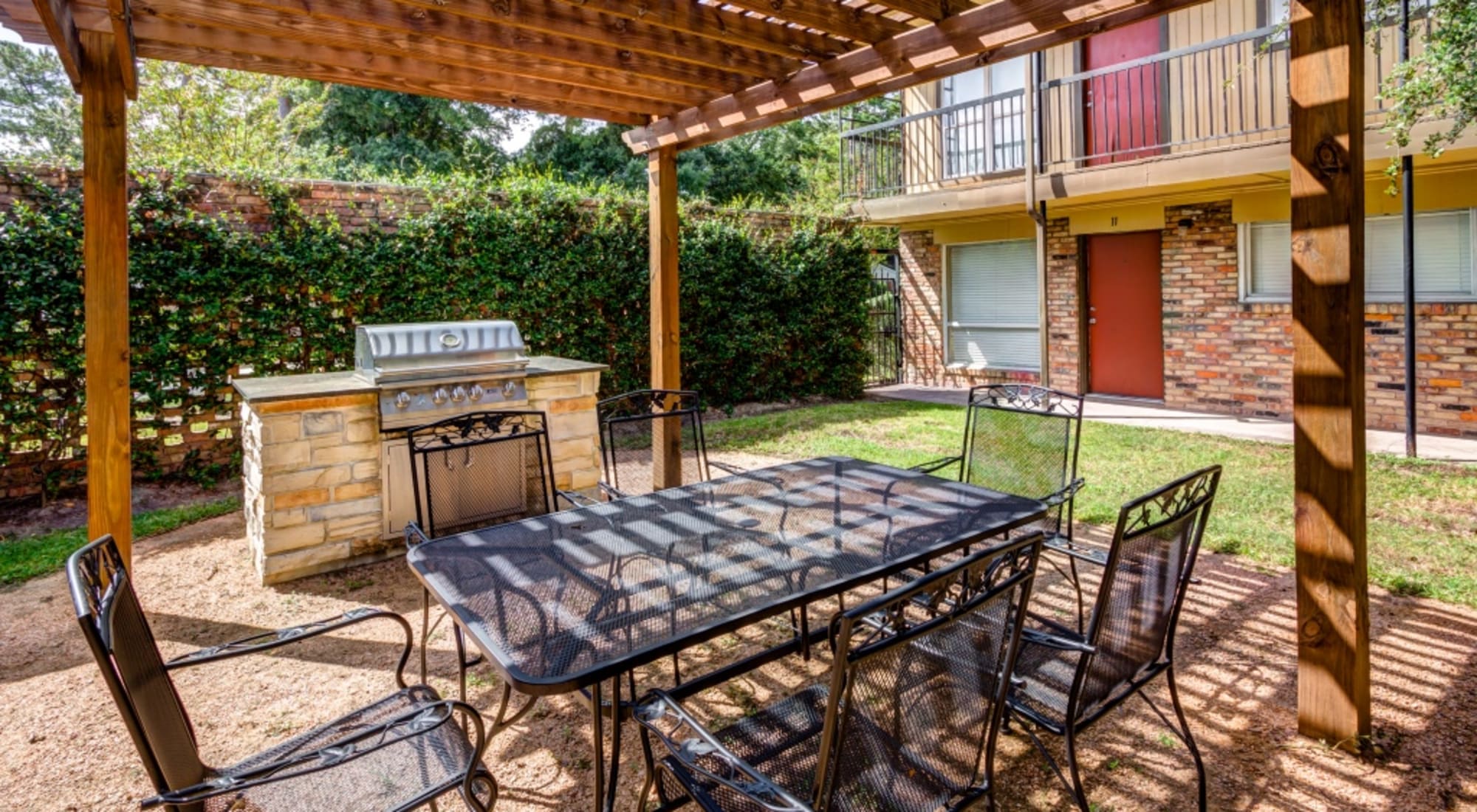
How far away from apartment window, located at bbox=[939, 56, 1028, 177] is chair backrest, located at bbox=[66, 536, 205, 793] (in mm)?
9472

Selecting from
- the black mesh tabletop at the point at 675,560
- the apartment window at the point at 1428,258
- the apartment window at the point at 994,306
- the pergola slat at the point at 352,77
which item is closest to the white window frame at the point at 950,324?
the apartment window at the point at 994,306

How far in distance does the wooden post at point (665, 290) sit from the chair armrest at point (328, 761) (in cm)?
334

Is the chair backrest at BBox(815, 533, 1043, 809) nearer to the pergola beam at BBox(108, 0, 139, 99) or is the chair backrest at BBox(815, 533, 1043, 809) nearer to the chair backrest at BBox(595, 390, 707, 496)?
the chair backrest at BBox(595, 390, 707, 496)

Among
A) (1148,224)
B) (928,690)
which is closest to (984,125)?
(1148,224)

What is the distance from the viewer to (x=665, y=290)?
17.4 ft

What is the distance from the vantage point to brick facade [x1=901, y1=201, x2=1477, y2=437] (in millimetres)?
7047

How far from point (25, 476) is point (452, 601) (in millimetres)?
5391

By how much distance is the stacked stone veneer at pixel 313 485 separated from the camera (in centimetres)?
399

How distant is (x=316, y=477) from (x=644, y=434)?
170 inches

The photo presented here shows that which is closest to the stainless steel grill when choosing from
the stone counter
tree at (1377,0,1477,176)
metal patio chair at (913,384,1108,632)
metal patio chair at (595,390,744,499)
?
the stone counter

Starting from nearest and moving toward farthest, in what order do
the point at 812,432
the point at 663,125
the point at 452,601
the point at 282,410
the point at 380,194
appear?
the point at 452,601 < the point at 282,410 < the point at 663,125 < the point at 380,194 < the point at 812,432

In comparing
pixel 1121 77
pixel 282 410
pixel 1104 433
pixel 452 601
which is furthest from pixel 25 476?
pixel 1121 77

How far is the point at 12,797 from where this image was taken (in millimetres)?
2402

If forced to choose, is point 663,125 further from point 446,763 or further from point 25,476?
point 25,476
